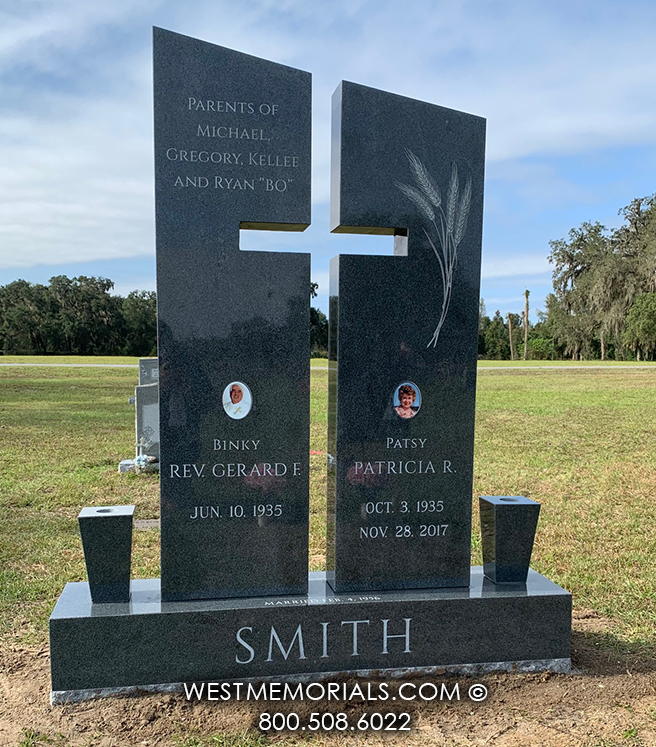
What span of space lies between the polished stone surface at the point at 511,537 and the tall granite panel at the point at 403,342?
156mm

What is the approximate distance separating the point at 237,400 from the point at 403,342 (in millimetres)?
964

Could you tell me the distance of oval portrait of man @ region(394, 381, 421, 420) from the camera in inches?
148

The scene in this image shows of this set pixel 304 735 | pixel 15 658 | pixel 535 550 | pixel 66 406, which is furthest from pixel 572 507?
pixel 66 406

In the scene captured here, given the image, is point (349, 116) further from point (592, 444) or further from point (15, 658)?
point (592, 444)

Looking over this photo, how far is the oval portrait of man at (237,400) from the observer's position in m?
3.56

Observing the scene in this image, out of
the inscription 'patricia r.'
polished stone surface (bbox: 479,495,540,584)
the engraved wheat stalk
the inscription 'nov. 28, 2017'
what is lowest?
polished stone surface (bbox: 479,495,540,584)

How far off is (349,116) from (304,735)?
3.04m

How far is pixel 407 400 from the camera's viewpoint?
378 cm

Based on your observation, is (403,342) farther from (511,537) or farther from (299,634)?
(299,634)

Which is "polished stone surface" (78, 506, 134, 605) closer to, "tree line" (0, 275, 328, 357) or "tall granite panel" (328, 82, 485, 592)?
"tall granite panel" (328, 82, 485, 592)

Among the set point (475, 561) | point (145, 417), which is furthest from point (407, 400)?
point (145, 417)

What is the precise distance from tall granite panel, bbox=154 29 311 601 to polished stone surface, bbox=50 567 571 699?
0.22 metres

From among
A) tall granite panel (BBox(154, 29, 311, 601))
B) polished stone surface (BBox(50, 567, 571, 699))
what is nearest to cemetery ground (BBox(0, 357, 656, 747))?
polished stone surface (BBox(50, 567, 571, 699))

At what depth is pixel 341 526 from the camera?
3717 mm
